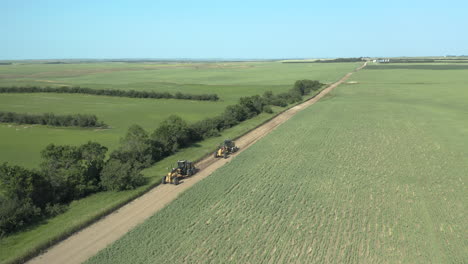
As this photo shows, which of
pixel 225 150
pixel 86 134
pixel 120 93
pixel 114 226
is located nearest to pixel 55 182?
pixel 114 226

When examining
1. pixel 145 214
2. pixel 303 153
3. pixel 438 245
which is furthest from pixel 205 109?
pixel 438 245

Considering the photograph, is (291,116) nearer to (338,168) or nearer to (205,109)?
(205,109)

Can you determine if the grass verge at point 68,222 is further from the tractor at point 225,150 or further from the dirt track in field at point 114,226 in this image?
the tractor at point 225,150

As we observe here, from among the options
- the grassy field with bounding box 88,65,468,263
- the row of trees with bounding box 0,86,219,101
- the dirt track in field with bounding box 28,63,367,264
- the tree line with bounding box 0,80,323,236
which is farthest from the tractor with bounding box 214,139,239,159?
the row of trees with bounding box 0,86,219,101

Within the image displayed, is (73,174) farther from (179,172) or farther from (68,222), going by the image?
(179,172)

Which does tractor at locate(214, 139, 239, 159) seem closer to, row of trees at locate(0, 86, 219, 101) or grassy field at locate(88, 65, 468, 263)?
grassy field at locate(88, 65, 468, 263)

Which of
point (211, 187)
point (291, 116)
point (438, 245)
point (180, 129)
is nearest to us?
point (438, 245)
